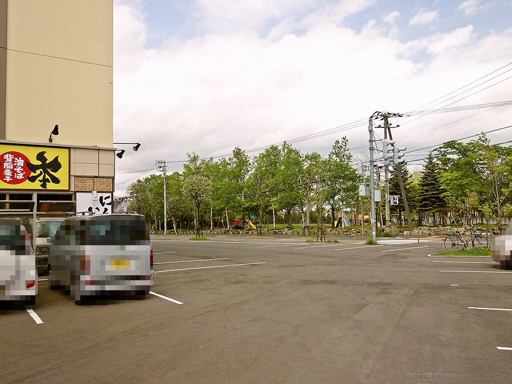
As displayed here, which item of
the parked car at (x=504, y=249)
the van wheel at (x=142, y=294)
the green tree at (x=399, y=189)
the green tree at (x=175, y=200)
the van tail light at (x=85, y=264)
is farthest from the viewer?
the green tree at (x=175, y=200)

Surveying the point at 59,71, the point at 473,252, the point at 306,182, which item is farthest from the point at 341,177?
the point at 59,71

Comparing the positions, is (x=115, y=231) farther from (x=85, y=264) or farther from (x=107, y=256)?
(x=85, y=264)

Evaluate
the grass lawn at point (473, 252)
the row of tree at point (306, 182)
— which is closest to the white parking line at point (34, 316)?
the grass lawn at point (473, 252)

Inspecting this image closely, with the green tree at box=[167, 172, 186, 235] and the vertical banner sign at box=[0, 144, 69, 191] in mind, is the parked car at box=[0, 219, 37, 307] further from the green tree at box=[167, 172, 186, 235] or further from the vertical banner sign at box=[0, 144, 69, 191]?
the green tree at box=[167, 172, 186, 235]

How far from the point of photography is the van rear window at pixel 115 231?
8492 mm

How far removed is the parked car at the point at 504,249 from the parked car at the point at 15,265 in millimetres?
13037

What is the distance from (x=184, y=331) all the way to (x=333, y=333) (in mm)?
2221

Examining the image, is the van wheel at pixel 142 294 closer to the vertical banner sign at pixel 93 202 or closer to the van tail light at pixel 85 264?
the van tail light at pixel 85 264

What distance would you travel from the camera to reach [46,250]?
519 inches

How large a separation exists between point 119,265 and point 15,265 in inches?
71.0

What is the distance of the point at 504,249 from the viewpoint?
1338 centimetres

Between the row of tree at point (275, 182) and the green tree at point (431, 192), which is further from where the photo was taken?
the green tree at point (431, 192)

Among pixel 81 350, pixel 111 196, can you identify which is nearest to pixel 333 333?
pixel 81 350

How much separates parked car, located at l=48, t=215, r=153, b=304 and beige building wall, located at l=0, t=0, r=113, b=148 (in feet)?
30.0
